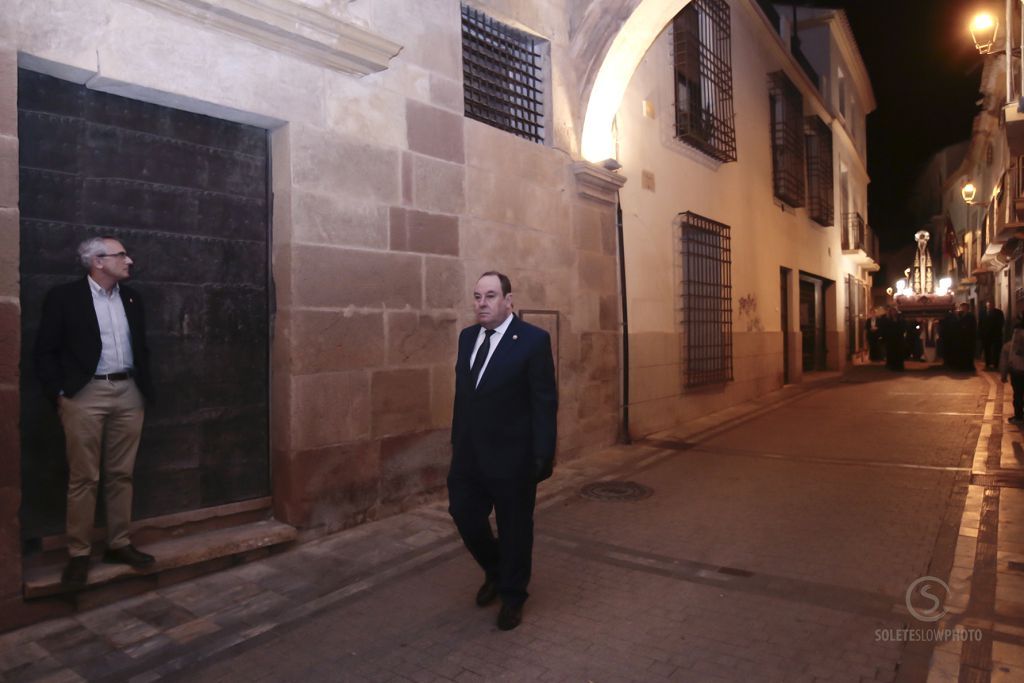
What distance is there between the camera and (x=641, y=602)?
351 cm

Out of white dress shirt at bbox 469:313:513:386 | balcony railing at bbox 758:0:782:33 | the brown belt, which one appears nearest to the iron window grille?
balcony railing at bbox 758:0:782:33

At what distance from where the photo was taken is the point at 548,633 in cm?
317


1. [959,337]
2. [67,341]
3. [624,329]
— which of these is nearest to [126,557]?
[67,341]

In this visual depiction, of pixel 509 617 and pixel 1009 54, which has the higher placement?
pixel 1009 54

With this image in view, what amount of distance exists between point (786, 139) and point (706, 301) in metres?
6.42

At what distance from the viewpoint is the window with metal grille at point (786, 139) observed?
1415 centimetres

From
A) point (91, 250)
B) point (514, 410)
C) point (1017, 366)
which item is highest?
point (91, 250)

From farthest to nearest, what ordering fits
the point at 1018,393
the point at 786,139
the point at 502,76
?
the point at 786,139 → the point at 1018,393 → the point at 502,76

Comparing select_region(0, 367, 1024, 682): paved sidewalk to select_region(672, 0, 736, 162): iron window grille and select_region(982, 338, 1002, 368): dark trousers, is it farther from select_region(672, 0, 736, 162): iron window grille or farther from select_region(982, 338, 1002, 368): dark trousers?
select_region(982, 338, 1002, 368): dark trousers

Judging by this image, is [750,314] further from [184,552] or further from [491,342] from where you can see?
[184,552]

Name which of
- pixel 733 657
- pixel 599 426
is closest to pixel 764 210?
pixel 599 426

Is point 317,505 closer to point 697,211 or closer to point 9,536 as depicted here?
point 9,536

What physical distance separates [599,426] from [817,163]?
42.8 ft

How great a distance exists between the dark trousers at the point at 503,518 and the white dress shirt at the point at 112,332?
1.95m
